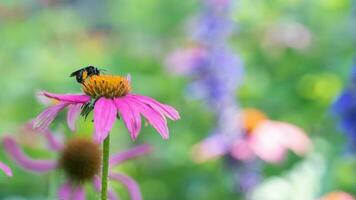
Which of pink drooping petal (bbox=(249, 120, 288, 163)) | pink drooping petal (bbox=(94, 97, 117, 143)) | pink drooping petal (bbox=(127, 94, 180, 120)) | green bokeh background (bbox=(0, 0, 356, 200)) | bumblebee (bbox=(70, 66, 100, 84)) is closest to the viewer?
pink drooping petal (bbox=(94, 97, 117, 143))

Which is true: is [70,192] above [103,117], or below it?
above

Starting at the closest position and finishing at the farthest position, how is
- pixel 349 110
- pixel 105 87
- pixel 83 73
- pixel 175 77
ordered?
pixel 105 87, pixel 83 73, pixel 349 110, pixel 175 77

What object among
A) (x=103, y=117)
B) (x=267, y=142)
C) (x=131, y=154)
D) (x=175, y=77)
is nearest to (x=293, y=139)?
(x=267, y=142)

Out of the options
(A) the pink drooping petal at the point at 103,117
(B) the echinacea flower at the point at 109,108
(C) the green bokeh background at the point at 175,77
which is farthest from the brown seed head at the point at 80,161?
(C) the green bokeh background at the point at 175,77

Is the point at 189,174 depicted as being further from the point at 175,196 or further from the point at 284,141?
the point at 284,141

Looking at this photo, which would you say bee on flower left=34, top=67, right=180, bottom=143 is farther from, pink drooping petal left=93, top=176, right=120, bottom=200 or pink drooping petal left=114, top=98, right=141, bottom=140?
pink drooping petal left=93, top=176, right=120, bottom=200

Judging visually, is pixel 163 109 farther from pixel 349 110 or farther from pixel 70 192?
pixel 349 110

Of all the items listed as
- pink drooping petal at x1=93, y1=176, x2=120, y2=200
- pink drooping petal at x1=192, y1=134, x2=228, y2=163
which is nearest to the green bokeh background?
pink drooping petal at x1=192, y1=134, x2=228, y2=163
